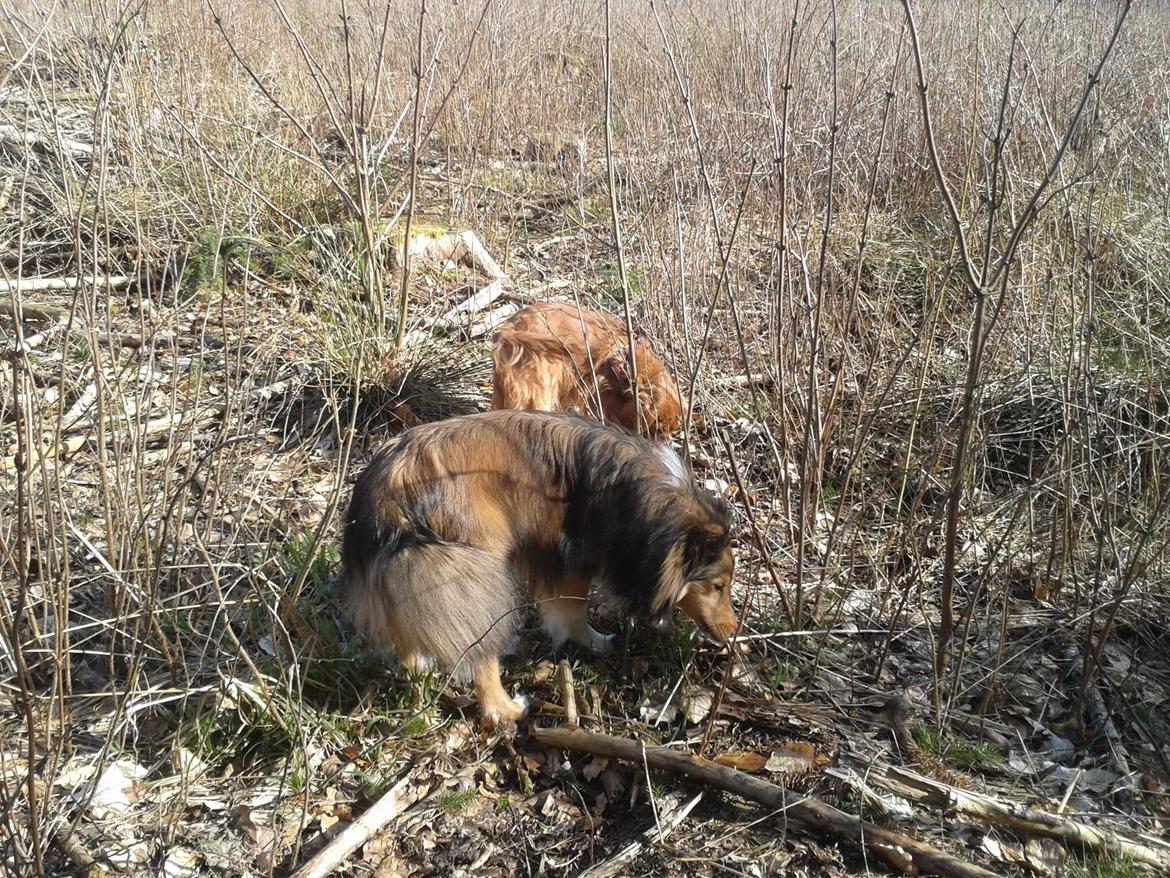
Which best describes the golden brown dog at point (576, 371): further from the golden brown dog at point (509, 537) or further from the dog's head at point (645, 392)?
the golden brown dog at point (509, 537)

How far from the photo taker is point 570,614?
3594 millimetres

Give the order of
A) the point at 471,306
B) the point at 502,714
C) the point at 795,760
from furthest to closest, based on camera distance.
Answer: the point at 471,306
the point at 502,714
the point at 795,760

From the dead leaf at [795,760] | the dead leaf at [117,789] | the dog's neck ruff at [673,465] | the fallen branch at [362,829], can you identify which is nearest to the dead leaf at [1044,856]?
the dead leaf at [795,760]

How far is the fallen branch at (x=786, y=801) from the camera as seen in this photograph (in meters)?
2.63

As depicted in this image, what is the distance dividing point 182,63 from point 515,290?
2912 millimetres

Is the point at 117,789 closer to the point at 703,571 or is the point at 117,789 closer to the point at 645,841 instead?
the point at 645,841

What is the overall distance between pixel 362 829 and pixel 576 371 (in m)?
2.41

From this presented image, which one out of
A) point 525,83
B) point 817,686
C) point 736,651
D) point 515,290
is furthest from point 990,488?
point 525,83

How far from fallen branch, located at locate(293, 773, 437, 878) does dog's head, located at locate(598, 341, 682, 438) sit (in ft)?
7.30

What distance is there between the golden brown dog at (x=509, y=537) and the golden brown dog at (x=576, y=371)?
41.4 inches

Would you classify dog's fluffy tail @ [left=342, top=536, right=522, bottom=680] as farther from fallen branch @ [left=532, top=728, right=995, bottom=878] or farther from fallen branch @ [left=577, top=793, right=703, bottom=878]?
fallen branch @ [left=577, top=793, right=703, bottom=878]

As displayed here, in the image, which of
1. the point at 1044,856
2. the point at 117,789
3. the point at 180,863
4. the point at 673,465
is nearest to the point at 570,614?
the point at 673,465

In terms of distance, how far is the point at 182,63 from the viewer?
6270 mm

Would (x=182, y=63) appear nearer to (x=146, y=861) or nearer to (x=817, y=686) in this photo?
(x=146, y=861)
